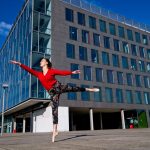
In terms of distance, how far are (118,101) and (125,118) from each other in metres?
4.00

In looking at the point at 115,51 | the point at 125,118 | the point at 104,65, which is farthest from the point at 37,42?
the point at 125,118

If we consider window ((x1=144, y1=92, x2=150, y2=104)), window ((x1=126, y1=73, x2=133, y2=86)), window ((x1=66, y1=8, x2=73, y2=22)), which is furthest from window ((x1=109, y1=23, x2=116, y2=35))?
window ((x1=144, y1=92, x2=150, y2=104))

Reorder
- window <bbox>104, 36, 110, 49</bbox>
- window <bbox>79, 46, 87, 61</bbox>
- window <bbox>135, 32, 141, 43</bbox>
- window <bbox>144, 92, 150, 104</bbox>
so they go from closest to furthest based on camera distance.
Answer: window <bbox>79, 46, 87, 61</bbox> < window <bbox>104, 36, 110, 49</bbox> < window <bbox>144, 92, 150, 104</bbox> < window <bbox>135, 32, 141, 43</bbox>

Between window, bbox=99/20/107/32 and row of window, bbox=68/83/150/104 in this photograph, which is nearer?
row of window, bbox=68/83/150/104

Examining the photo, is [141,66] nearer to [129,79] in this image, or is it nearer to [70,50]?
[129,79]

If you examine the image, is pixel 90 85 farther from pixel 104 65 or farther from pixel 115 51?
pixel 115 51

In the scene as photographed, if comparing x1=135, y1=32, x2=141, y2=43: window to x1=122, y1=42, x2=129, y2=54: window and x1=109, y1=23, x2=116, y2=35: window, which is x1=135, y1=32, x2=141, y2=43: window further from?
x1=109, y1=23, x2=116, y2=35: window

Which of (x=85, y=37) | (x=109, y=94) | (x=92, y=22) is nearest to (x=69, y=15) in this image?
(x=85, y=37)

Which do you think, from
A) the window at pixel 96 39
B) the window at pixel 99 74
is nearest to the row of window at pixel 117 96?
the window at pixel 99 74

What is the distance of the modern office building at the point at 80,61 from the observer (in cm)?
2780

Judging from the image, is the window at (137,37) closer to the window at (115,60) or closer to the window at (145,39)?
the window at (145,39)

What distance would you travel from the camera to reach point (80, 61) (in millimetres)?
30844

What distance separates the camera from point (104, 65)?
33.2m

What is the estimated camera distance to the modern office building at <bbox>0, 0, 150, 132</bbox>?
27797mm
